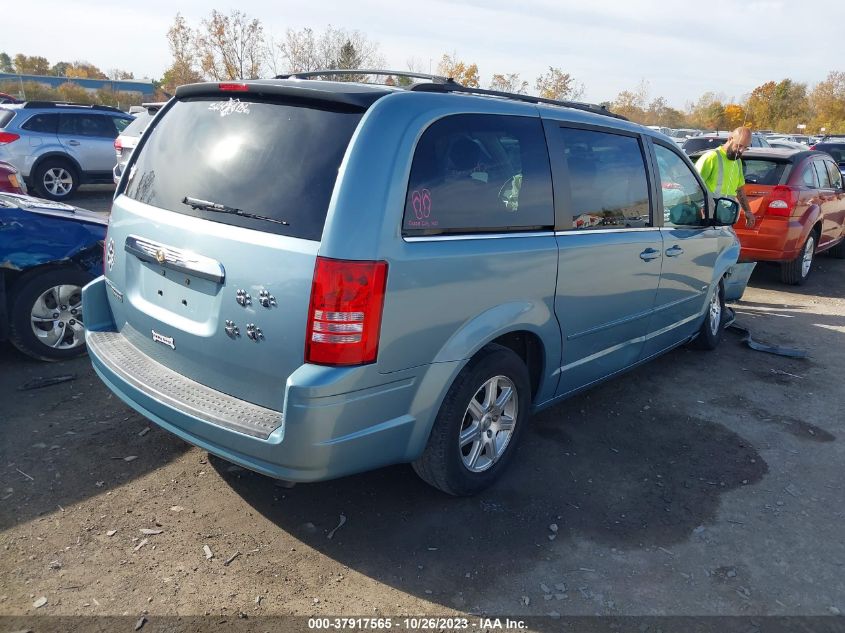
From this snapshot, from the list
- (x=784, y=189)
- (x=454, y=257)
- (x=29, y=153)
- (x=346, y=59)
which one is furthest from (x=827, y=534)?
(x=346, y=59)

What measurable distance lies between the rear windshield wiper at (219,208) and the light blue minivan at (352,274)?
0.01m

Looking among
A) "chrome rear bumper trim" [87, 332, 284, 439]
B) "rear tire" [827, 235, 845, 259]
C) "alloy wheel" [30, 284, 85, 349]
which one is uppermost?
"rear tire" [827, 235, 845, 259]

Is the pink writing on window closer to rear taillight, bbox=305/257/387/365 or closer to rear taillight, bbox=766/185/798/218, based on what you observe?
rear taillight, bbox=305/257/387/365

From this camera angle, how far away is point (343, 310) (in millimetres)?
2537

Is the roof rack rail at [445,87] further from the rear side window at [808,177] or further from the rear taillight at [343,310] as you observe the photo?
the rear side window at [808,177]

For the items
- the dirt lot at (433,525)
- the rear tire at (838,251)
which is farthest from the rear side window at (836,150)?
the dirt lot at (433,525)

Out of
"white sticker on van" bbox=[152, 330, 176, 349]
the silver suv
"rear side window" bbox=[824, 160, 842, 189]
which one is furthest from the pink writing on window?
the silver suv

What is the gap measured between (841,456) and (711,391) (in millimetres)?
1098

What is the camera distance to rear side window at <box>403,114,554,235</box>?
2.83 meters

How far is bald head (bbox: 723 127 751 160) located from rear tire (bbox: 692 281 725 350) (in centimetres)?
200

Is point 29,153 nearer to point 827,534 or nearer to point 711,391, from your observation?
point 711,391

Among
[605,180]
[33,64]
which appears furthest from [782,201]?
[33,64]

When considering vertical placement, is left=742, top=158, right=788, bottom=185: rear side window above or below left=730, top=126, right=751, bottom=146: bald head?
below

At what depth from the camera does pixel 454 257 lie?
2877 millimetres
